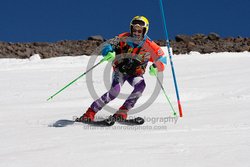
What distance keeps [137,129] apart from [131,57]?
1.31 meters

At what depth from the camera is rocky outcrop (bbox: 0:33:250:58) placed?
20.9 meters

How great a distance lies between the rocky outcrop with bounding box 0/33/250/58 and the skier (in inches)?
556

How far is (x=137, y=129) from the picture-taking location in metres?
4.94

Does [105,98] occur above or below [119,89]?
below

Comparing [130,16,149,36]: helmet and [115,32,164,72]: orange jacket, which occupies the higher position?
[130,16,149,36]: helmet

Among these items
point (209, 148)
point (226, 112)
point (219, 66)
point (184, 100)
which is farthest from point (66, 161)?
point (219, 66)

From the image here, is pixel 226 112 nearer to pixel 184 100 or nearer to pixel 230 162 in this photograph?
pixel 184 100

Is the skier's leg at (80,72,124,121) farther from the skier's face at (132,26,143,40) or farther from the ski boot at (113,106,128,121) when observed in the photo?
the skier's face at (132,26,143,40)

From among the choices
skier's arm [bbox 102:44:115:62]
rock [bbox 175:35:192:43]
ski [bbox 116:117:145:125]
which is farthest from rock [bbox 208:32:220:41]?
ski [bbox 116:117:145:125]

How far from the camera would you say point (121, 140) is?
416 centimetres

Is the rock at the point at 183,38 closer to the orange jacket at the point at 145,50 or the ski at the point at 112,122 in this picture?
the orange jacket at the point at 145,50

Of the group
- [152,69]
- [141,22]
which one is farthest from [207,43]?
[141,22]

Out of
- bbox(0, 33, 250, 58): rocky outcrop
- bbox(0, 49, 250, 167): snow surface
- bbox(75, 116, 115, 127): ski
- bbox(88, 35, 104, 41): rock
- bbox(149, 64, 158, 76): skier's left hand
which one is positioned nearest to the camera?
bbox(0, 49, 250, 167): snow surface

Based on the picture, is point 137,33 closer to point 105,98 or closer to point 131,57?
point 131,57
